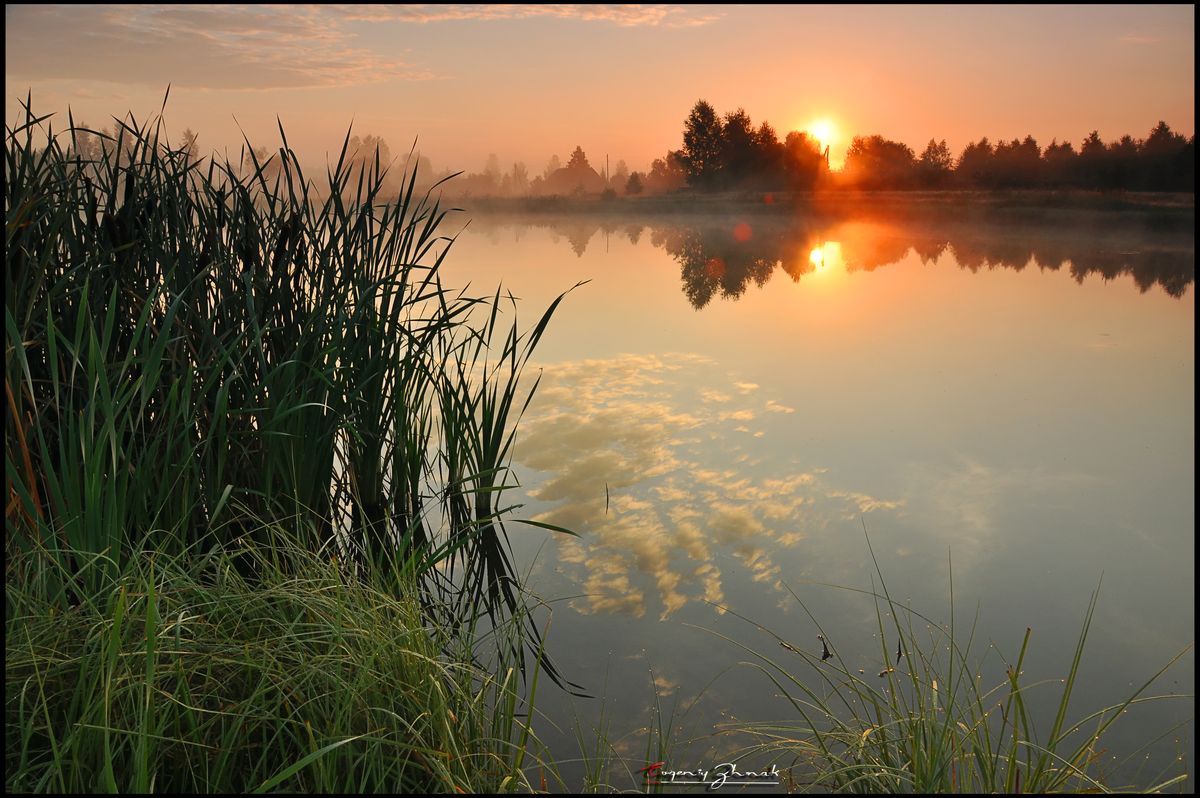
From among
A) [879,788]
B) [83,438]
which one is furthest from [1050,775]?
[83,438]

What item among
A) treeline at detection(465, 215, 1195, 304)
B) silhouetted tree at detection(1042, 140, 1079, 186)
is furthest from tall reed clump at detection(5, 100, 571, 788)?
silhouetted tree at detection(1042, 140, 1079, 186)

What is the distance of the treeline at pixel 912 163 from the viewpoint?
57.1 feet

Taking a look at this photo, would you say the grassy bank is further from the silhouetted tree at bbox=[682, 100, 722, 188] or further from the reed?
the silhouetted tree at bbox=[682, 100, 722, 188]

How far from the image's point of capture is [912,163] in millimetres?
27594

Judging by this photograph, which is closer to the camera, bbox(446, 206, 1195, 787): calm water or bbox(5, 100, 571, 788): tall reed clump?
bbox(5, 100, 571, 788): tall reed clump

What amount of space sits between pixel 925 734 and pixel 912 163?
28.8m

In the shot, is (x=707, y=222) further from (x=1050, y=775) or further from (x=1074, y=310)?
(x=1050, y=775)

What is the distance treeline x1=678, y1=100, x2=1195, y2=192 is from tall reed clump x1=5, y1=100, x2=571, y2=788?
16.8 meters

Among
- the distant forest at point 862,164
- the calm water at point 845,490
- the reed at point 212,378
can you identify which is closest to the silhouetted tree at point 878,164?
the distant forest at point 862,164

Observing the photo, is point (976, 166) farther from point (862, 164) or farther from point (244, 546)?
point (244, 546)

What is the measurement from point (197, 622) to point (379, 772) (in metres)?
0.48

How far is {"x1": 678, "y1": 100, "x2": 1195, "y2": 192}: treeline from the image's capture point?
17391 mm

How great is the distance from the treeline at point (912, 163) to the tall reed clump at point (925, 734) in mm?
16505

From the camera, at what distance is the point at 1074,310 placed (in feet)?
26.1
